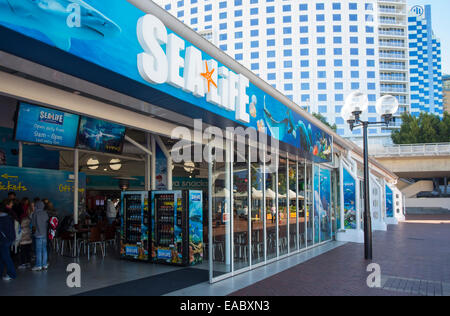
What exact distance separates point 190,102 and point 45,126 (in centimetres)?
529

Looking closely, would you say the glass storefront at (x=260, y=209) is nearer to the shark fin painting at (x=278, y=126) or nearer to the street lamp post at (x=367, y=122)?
the shark fin painting at (x=278, y=126)

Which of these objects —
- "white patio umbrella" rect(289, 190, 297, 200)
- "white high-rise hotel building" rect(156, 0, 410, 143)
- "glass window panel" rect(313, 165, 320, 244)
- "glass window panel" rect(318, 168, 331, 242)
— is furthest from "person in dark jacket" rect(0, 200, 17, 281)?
"white high-rise hotel building" rect(156, 0, 410, 143)

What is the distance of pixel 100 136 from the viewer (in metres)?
10.7

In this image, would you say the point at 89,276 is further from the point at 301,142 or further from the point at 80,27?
the point at 301,142

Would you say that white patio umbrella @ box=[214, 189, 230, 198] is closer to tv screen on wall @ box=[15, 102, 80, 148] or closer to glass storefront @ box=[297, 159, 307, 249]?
glass storefront @ box=[297, 159, 307, 249]

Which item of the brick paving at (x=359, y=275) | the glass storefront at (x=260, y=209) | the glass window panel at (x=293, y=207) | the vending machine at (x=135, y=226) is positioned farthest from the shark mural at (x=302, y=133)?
the vending machine at (x=135, y=226)

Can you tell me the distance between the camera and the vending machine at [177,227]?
8.95 metres

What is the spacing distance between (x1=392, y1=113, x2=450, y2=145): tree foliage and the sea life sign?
4862 cm

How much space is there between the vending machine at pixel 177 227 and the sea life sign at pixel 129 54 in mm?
2523

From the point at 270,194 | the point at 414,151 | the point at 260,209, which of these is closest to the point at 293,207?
the point at 270,194

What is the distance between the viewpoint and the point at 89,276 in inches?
302

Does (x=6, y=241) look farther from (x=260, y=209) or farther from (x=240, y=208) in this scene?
(x=260, y=209)

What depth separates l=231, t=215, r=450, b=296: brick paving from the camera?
664cm
